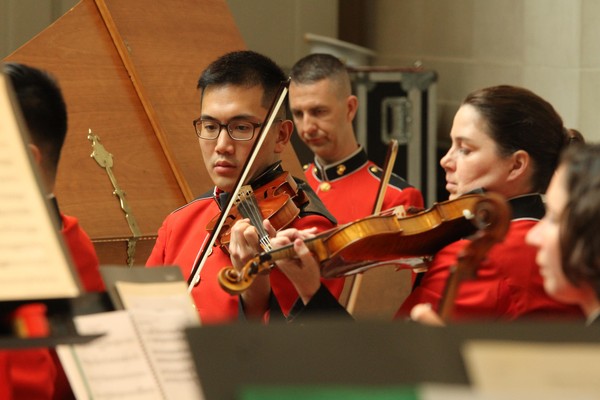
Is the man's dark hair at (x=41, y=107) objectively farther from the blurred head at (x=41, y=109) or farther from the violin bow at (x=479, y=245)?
the violin bow at (x=479, y=245)

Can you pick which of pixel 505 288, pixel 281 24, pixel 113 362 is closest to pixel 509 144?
pixel 505 288

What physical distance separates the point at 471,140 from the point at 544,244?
0.98 meters

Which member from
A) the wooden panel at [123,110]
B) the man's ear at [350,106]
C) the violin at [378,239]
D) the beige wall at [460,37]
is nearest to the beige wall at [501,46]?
the beige wall at [460,37]

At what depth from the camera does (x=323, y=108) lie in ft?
13.4

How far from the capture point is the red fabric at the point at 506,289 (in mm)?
2164

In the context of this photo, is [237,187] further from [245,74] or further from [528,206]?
[528,206]

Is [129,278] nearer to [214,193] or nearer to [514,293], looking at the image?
[514,293]

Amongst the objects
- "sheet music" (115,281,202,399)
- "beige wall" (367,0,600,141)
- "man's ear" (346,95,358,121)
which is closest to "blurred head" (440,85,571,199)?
→ "sheet music" (115,281,202,399)

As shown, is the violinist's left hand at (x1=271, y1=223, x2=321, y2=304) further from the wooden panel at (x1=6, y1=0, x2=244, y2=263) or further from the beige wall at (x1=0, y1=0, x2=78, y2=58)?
the beige wall at (x1=0, y1=0, x2=78, y2=58)

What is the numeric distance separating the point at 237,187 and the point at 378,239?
0.44 metres

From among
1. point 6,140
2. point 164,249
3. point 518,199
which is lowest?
point 164,249

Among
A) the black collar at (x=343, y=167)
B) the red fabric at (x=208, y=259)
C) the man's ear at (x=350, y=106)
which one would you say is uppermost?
the man's ear at (x=350, y=106)

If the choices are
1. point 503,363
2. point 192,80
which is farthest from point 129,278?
point 192,80

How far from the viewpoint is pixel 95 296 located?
1.68 m
